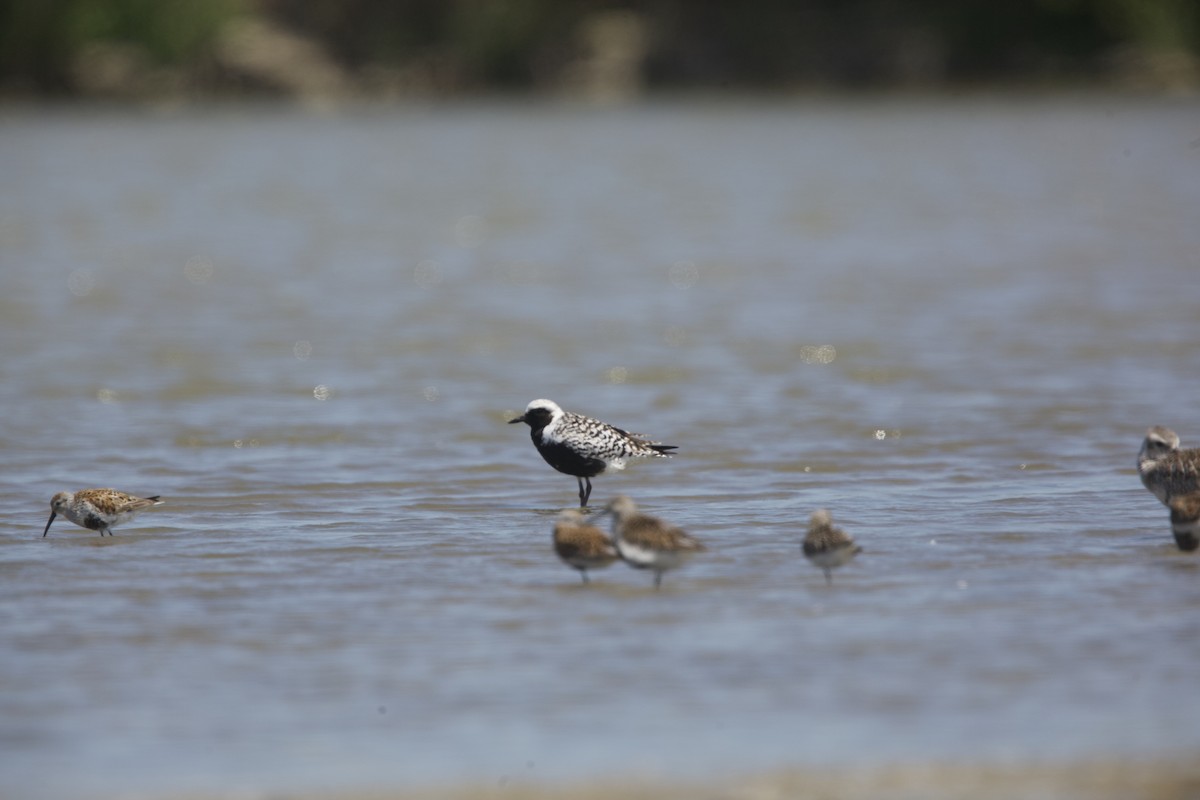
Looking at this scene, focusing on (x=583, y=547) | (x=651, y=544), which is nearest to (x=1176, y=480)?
(x=651, y=544)

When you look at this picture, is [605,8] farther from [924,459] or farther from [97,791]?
[97,791]

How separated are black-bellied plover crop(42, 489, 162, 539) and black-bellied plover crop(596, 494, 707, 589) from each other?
3.12m

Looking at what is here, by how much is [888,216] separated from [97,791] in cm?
2938

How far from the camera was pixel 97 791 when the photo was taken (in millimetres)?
6406

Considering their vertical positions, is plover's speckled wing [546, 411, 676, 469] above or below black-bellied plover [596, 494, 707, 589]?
above

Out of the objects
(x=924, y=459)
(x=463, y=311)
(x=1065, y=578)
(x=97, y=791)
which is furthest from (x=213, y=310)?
(x=97, y=791)

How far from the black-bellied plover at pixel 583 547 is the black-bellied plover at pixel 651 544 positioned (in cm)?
9

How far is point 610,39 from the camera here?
77.2 metres

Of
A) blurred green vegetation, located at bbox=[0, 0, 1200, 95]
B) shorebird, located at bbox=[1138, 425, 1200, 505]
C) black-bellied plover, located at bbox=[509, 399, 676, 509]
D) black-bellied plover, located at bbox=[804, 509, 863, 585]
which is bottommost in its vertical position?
black-bellied plover, located at bbox=[804, 509, 863, 585]

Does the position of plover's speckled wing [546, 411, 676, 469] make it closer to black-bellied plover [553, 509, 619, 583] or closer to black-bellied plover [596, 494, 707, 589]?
black-bellied plover [553, 509, 619, 583]

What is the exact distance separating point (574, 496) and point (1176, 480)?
3966 millimetres

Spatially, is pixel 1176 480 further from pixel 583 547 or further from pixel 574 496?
pixel 574 496

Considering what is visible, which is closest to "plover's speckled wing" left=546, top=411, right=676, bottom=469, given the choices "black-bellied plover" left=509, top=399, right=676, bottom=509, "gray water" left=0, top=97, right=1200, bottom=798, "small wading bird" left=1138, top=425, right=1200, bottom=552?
"black-bellied plover" left=509, top=399, right=676, bottom=509

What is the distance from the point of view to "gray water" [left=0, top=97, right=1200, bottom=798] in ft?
23.1
